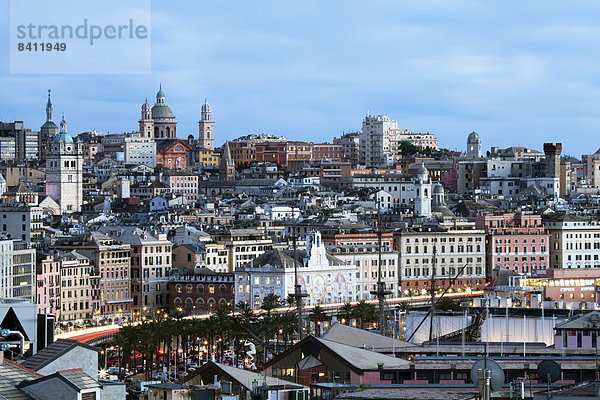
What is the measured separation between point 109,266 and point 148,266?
3840 mm

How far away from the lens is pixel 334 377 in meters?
33.9

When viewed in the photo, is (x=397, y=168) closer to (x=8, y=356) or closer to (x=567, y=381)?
(x=567, y=381)

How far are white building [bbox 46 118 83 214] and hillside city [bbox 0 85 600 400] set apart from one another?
0.22m

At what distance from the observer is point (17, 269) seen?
8631 centimetres

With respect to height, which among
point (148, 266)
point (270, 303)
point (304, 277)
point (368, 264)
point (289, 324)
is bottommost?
point (289, 324)

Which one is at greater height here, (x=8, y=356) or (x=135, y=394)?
(x=8, y=356)

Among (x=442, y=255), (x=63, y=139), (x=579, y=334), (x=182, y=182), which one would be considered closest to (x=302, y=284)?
(x=442, y=255)

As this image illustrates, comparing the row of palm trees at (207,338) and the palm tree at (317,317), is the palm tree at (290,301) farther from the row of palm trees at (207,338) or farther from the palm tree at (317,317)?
the row of palm trees at (207,338)

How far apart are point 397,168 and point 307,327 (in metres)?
107

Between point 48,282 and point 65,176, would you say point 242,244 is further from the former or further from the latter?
point 65,176

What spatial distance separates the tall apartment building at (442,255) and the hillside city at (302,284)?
17 centimetres

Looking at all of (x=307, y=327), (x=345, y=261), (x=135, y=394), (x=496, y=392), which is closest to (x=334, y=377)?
(x=496, y=392)

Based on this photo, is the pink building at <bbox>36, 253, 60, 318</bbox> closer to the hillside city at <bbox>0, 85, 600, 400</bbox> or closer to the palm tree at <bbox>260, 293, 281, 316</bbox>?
the hillside city at <bbox>0, 85, 600, 400</bbox>

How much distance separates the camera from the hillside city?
1113 inches
